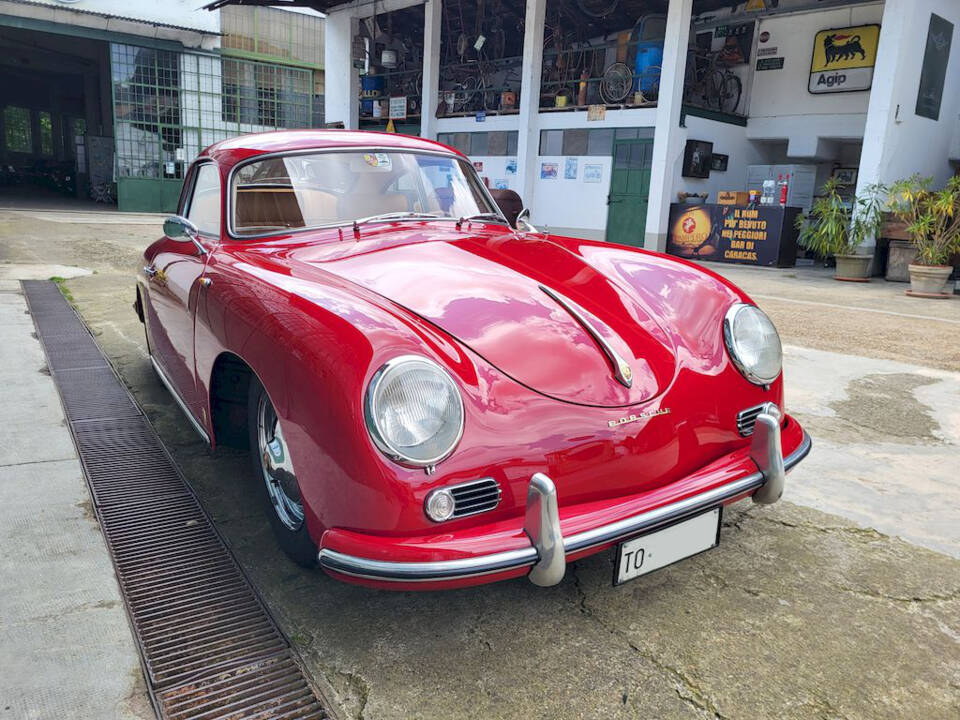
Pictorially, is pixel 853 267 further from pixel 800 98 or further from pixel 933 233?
pixel 800 98

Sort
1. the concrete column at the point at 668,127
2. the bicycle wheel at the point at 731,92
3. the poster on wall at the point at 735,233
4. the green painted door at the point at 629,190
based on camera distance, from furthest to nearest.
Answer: the bicycle wheel at the point at 731,92 < the green painted door at the point at 629,190 < the concrete column at the point at 668,127 < the poster on wall at the point at 735,233

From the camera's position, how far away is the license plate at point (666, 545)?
1.89 meters

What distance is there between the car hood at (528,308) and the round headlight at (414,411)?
23cm

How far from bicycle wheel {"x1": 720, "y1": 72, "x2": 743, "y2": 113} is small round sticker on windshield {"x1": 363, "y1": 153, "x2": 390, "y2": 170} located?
15.8m

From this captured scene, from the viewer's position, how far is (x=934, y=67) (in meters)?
13.5

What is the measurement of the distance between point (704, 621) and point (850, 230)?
12.3 meters

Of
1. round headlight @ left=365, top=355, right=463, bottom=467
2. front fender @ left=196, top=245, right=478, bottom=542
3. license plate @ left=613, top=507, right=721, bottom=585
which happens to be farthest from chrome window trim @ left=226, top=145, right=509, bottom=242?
license plate @ left=613, top=507, right=721, bottom=585

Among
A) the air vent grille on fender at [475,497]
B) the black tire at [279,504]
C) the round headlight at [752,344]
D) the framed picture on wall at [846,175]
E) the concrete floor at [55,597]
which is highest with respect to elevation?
the framed picture on wall at [846,175]

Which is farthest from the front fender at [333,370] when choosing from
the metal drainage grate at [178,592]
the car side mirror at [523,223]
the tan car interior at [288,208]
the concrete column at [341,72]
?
the concrete column at [341,72]

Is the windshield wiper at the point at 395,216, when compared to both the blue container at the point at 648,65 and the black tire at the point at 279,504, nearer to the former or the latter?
the black tire at the point at 279,504

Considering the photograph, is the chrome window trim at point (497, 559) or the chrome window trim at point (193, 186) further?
the chrome window trim at point (193, 186)

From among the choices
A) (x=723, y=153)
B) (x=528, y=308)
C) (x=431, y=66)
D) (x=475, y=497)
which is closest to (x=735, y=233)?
(x=723, y=153)

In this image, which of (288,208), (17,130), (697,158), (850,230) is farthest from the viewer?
(17,130)

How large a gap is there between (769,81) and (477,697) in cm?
1770
